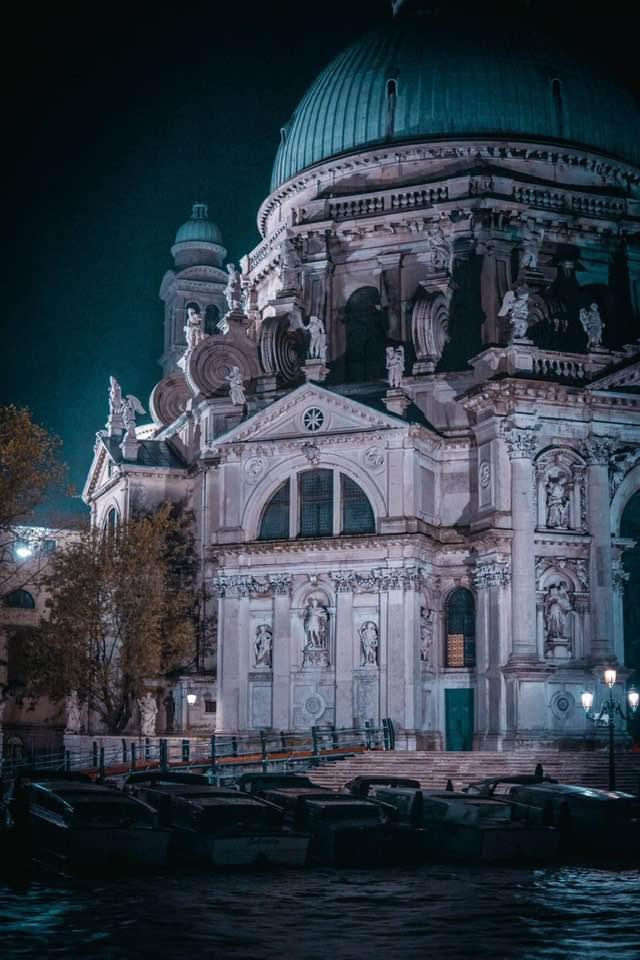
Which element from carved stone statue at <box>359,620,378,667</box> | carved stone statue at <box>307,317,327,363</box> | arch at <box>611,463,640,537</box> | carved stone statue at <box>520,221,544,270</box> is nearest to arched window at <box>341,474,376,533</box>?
carved stone statue at <box>359,620,378,667</box>

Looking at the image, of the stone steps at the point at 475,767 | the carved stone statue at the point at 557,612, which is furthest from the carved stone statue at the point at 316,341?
the stone steps at the point at 475,767

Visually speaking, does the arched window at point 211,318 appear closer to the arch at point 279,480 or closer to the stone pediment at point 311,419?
the stone pediment at point 311,419

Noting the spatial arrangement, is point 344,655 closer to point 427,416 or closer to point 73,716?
point 427,416

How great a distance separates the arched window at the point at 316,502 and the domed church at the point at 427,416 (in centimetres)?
8

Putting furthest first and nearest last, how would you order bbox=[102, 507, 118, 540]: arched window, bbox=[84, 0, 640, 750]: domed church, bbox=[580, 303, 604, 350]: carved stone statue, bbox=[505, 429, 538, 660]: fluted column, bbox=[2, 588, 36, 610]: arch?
bbox=[2, 588, 36, 610]: arch < bbox=[102, 507, 118, 540]: arched window < bbox=[580, 303, 604, 350]: carved stone statue < bbox=[84, 0, 640, 750]: domed church < bbox=[505, 429, 538, 660]: fluted column

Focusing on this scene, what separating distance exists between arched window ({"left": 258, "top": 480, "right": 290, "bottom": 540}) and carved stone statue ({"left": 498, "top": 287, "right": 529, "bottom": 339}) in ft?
31.4

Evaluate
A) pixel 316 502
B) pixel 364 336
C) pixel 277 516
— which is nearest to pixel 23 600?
pixel 364 336

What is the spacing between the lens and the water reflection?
17.5 metres

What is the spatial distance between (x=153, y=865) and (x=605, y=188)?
134 feet

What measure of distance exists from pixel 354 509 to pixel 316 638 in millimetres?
4597

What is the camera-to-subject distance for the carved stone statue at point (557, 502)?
4766 cm

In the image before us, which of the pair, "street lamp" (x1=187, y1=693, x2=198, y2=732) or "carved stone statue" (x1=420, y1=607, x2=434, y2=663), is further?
"street lamp" (x1=187, y1=693, x2=198, y2=732)

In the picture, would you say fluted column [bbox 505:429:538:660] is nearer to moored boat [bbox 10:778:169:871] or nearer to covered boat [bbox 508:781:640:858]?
covered boat [bbox 508:781:640:858]

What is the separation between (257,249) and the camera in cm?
6419
